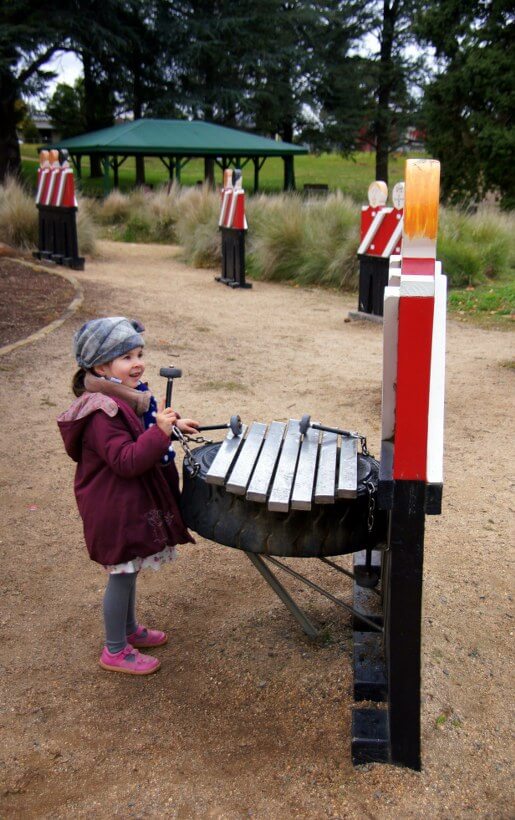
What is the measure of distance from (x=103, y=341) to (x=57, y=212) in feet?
34.1

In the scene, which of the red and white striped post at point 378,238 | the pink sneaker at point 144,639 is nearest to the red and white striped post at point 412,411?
the pink sneaker at point 144,639

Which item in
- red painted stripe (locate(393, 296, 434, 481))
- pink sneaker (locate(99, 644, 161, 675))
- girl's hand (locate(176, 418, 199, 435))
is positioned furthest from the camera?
pink sneaker (locate(99, 644, 161, 675))

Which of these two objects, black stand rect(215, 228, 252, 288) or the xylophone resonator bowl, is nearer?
the xylophone resonator bowl

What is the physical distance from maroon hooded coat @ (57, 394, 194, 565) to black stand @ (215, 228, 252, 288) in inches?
343

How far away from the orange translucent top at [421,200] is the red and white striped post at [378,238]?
18.2 ft

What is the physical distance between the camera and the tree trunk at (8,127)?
30.3 metres

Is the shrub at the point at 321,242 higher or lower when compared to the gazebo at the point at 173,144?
lower

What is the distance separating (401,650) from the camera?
2.20 meters

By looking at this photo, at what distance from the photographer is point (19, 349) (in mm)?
7254

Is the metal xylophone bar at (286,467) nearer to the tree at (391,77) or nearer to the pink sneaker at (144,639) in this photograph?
the pink sneaker at (144,639)

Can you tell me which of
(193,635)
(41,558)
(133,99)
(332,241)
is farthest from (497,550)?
(133,99)

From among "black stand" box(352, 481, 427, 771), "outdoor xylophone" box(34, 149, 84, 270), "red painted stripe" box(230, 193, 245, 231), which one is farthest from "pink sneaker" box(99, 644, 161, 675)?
"outdoor xylophone" box(34, 149, 84, 270)

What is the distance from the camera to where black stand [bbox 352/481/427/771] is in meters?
2.09

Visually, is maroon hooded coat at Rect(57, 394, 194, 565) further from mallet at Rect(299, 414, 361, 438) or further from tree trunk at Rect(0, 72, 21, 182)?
tree trunk at Rect(0, 72, 21, 182)
